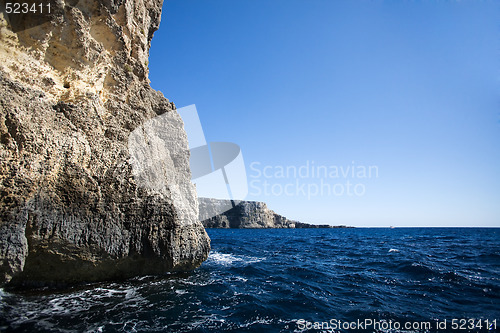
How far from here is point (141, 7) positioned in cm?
1312

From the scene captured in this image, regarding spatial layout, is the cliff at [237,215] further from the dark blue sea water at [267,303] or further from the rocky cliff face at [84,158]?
the dark blue sea water at [267,303]

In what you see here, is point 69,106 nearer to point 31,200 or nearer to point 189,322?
point 31,200

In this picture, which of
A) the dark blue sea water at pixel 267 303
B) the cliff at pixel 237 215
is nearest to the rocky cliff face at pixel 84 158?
the dark blue sea water at pixel 267 303

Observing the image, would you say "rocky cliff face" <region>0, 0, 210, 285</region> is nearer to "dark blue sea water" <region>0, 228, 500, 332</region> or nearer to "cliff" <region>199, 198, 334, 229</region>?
"dark blue sea water" <region>0, 228, 500, 332</region>

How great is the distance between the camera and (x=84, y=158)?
8.88 meters

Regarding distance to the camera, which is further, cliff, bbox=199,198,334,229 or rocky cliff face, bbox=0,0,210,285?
cliff, bbox=199,198,334,229

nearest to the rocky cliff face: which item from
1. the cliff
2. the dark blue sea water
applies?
the dark blue sea water

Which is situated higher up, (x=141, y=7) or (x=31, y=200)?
(x=141, y=7)

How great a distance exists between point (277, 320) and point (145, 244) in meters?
6.18

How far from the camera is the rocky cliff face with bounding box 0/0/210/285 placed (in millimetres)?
7445

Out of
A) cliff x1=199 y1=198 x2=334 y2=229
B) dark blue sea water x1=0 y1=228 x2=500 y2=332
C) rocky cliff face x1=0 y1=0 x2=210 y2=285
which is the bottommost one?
cliff x1=199 y1=198 x2=334 y2=229

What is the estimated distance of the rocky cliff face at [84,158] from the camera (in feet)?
24.4

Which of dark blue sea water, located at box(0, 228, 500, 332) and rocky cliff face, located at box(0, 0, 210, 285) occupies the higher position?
rocky cliff face, located at box(0, 0, 210, 285)

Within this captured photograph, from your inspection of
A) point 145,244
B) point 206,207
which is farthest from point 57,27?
point 206,207
